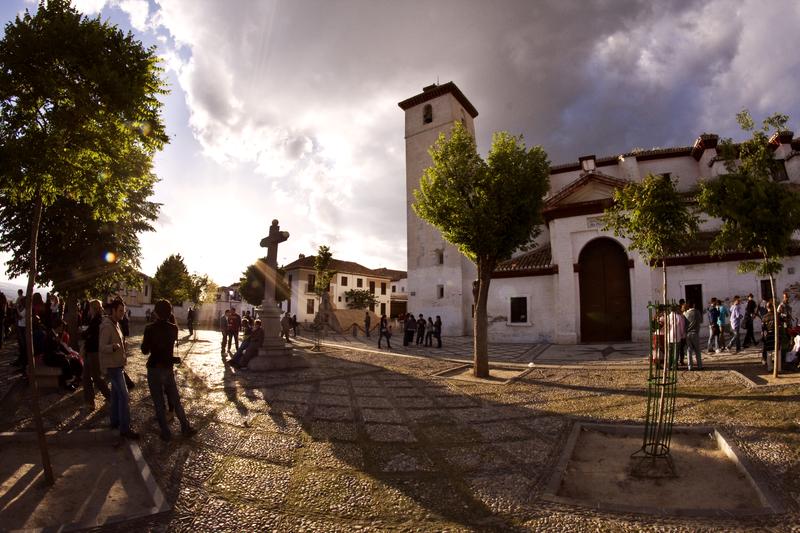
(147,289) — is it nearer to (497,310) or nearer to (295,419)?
(497,310)

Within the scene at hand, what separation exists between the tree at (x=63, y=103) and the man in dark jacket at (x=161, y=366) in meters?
1.38

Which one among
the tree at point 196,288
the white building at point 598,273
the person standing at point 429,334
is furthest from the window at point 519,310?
the tree at point 196,288

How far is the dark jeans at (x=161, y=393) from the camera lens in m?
5.44

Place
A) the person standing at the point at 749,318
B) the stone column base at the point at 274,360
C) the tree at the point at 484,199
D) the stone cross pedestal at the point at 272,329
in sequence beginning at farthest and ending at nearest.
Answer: the person standing at the point at 749,318 → the stone cross pedestal at the point at 272,329 → the stone column base at the point at 274,360 → the tree at the point at 484,199

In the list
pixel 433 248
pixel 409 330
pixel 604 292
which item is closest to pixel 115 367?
pixel 409 330

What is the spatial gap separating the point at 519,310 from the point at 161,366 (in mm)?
19186

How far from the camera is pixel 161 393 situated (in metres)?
5.56

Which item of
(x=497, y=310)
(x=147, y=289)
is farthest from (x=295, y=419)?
(x=147, y=289)

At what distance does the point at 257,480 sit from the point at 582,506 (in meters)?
3.31

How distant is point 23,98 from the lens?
4102 mm

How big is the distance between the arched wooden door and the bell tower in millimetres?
9320

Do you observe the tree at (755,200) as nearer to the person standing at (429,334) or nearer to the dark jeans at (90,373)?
the dark jeans at (90,373)

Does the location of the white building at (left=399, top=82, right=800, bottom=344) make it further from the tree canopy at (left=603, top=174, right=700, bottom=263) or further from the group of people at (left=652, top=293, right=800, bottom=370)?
the tree canopy at (left=603, top=174, right=700, bottom=263)

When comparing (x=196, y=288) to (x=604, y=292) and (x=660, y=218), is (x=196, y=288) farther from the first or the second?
(x=660, y=218)
